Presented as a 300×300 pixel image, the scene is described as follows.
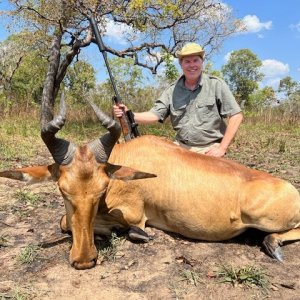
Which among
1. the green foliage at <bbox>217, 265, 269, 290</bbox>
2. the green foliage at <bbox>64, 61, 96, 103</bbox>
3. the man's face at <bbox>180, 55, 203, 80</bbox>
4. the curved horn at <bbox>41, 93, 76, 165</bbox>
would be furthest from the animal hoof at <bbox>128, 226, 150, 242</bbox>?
the green foliage at <bbox>64, 61, 96, 103</bbox>

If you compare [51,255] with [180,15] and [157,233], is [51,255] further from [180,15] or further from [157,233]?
[180,15]

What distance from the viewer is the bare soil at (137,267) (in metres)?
4.14

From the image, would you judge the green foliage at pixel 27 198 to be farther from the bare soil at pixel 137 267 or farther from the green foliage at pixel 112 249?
the green foliage at pixel 112 249

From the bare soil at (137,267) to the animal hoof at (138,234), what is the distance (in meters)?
0.08

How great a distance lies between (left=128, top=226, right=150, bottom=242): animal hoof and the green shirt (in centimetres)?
215

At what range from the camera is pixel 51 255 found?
4789mm

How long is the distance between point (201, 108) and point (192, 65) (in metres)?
0.66

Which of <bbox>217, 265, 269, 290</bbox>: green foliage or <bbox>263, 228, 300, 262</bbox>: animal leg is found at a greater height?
<bbox>263, 228, 300, 262</bbox>: animal leg

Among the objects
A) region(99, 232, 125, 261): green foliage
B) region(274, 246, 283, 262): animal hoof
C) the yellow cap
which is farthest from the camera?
the yellow cap

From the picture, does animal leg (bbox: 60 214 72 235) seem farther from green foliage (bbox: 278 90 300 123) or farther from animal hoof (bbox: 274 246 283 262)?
green foliage (bbox: 278 90 300 123)

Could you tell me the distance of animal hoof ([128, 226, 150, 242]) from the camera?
201 inches

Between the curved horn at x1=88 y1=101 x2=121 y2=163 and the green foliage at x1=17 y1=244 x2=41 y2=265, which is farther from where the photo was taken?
the green foliage at x1=17 y1=244 x2=41 y2=265

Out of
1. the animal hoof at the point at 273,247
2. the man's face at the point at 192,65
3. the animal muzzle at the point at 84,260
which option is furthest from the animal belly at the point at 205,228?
the man's face at the point at 192,65

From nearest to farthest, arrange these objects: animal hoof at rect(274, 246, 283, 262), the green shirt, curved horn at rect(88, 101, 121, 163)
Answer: curved horn at rect(88, 101, 121, 163) < animal hoof at rect(274, 246, 283, 262) < the green shirt
